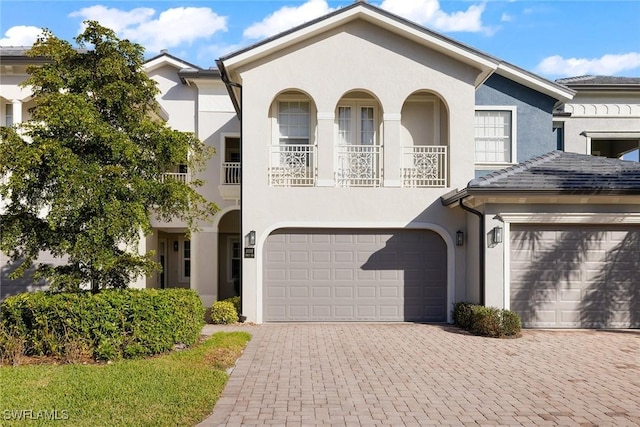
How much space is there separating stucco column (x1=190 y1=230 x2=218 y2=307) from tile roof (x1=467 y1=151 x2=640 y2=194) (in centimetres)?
968

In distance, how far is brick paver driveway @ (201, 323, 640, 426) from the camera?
19.1 feet

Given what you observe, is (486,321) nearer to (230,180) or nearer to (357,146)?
(357,146)

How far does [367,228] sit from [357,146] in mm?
2181

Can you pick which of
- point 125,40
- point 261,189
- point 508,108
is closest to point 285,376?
point 261,189

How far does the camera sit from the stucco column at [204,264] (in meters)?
17.0

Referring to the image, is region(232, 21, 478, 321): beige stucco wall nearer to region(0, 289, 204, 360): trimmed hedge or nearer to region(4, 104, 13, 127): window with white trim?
region(0, 289, 204, 360): trimmed hedge

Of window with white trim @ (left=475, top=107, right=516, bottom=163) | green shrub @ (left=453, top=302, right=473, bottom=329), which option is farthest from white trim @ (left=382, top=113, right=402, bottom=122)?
green shrub @ (left=453, top=302, right=473, bottom=329)

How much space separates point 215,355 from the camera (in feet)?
28.0

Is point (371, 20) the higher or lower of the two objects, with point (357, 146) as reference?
higher

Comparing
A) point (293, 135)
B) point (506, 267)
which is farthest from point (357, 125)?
point (506, 267)

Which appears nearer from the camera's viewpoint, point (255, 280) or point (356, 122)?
point (255, 280)

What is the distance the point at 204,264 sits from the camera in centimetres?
1708

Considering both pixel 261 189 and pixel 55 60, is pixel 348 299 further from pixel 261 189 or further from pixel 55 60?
pixel 55 60

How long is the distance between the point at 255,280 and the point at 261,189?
2359 millimetres
